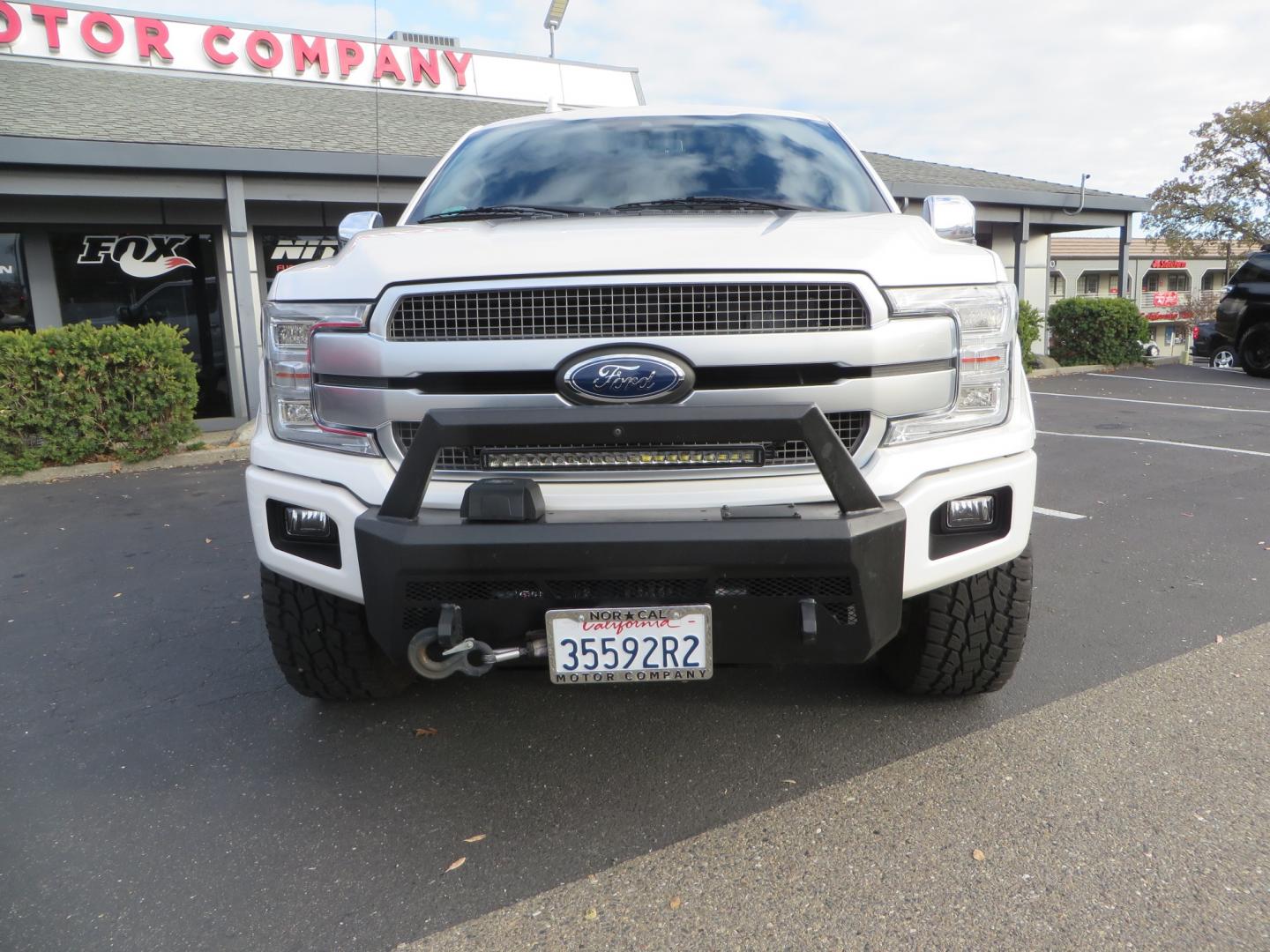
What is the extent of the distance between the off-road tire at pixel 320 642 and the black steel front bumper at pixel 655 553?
58 cm

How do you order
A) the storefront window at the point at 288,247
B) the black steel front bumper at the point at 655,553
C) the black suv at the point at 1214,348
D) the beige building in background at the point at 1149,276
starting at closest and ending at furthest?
the black steel front bumper at the point at 655,553, the storefront window at the point at 288,247, the black suv at the point at 1214,348, the beige building in background at the point at 1149,276

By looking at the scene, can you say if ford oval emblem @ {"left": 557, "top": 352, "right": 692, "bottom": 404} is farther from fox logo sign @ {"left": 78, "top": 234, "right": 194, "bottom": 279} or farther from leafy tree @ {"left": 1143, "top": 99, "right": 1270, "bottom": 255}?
leafy tree @ {"left": 1143, "top": 99, "right": 1270, "bottom": 255}

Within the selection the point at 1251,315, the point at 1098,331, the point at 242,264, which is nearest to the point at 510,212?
the point at 242,264

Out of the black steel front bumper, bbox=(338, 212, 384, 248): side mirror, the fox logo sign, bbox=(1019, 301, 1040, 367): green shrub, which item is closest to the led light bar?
the black steel front bumper

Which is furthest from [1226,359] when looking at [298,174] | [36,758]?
[36,758]

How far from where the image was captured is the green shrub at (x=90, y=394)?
8.16 m

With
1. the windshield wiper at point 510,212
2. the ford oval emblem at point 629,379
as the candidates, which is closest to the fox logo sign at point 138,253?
the windshield wiper at point 510,212

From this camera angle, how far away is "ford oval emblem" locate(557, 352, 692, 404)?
87.3 inches

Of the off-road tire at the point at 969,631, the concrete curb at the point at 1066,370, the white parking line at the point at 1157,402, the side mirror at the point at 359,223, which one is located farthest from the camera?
the concrete curb at the point at 1066,370

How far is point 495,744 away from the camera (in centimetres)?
288

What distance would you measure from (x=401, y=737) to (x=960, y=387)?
1954mm

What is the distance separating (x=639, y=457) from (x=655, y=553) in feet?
1.05

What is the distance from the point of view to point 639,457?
2.31m

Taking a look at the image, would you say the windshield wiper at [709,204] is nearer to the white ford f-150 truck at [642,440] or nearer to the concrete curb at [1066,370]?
the white ford f-150 truck at [642,440]
